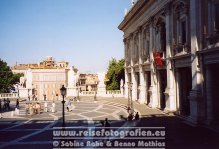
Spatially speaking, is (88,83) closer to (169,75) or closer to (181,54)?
(169,75)

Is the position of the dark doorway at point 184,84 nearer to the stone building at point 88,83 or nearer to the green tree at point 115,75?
the green tree at point 115,75

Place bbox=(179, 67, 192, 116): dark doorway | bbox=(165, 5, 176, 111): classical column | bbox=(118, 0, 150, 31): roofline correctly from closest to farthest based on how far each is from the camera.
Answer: bbox=(179, 67, 192, 116): dark doorway < bbox=(165, 5, 176, 111): classical column < bbox=(118, 0, 150, 31): roofline

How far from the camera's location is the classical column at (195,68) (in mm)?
19966

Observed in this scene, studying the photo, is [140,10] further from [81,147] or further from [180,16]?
[81,147]

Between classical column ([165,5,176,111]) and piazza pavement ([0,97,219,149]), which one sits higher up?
classical column ([165,5,176,111])

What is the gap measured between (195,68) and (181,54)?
10.6 ft

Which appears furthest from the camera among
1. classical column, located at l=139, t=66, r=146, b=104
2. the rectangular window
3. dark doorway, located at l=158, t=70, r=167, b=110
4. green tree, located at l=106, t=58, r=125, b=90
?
green tree, located at l=106, t=58, r=125, b=90

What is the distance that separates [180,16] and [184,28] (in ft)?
3.55

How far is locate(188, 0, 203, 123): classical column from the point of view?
20.0 metres

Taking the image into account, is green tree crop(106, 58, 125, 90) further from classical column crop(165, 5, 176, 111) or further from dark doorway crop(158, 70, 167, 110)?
classical column crop(165, 5, 176, 111)

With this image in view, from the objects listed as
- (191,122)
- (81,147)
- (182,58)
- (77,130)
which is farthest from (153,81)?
(81,147)

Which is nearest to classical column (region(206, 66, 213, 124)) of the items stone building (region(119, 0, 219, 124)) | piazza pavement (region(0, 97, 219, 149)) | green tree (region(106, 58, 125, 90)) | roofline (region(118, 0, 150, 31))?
stone building (region(119, 0, 219, 124))

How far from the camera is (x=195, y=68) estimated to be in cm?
2041

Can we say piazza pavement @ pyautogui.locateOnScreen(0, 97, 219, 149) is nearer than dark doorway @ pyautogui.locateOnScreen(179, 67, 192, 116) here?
Yes
